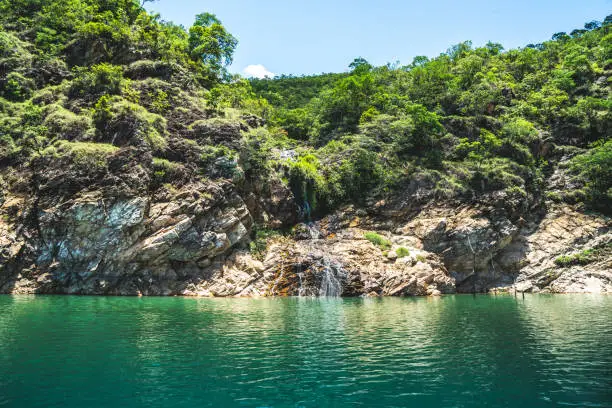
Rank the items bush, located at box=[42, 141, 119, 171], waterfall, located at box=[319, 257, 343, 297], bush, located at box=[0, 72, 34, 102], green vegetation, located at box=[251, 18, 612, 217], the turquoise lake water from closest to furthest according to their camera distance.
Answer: the turquoise lake water → waterfall, located at box=[319, 257, 343, 297] → bush, located at box=[42, 141, 119, 171] → bush, located at box=[0, 72, 34, 102] → green vegetation, located at box=[251, 18, 612, 217]

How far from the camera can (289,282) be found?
129ft

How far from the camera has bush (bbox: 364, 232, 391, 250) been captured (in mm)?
43719

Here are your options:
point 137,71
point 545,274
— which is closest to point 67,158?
point 137,71

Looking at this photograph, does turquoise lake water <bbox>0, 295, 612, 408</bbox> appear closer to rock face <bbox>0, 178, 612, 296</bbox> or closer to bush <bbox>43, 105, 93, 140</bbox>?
rock face <bbox>0, 178, 612, 296</bbox>

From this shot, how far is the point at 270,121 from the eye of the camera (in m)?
67.6

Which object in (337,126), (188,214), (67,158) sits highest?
(337,126)

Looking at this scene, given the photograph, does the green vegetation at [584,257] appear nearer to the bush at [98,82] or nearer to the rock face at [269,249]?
the rock face at [269,249]

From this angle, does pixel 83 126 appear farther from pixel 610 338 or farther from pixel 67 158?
pixel 610 338

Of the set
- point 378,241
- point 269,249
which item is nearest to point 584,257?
point 378,241

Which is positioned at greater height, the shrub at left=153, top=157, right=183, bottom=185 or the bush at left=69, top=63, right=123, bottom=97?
the bush at left=69, top=63, right=123, bottom=97

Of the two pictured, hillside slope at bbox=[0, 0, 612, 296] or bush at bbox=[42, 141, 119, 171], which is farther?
bush at bbox=[42, 141, 119, 171]

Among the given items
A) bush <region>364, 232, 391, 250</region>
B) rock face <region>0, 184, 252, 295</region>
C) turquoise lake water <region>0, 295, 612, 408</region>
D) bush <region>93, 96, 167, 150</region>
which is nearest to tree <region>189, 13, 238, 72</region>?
bush <region>93, 96, 167, 150</region>

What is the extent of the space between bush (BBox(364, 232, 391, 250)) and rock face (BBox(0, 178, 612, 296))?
447 mm

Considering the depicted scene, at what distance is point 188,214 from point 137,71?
23586 millimetres
